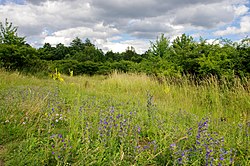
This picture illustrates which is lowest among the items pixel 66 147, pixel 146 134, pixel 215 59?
pixel 146 134

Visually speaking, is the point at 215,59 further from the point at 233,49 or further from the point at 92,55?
the point at 92,55

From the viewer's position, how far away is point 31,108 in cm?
335

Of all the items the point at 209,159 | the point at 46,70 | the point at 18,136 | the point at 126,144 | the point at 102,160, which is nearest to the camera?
the point at 209,159

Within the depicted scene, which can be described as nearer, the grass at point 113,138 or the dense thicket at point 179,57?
the grass at point 113,138

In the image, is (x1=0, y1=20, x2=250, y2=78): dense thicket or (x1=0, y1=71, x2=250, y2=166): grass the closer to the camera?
(x1=0, y1=71, x2=250, y2=166): grass

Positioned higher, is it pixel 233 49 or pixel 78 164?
pixel 233 49

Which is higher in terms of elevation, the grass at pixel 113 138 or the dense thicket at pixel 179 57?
the dense thicket at pixel 179 57

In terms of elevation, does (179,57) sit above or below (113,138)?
above

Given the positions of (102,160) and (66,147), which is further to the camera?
(102,160)

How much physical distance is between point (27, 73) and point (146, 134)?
426 inches

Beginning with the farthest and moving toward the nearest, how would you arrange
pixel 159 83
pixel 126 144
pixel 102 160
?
pixel 159 83 → pixel 126 144 → pixel 102 160

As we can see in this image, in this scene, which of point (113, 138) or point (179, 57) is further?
point (179, 57)

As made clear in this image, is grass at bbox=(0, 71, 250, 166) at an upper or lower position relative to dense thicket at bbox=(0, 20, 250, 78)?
lower

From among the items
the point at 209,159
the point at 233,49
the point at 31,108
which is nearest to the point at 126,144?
the point at 209,159
